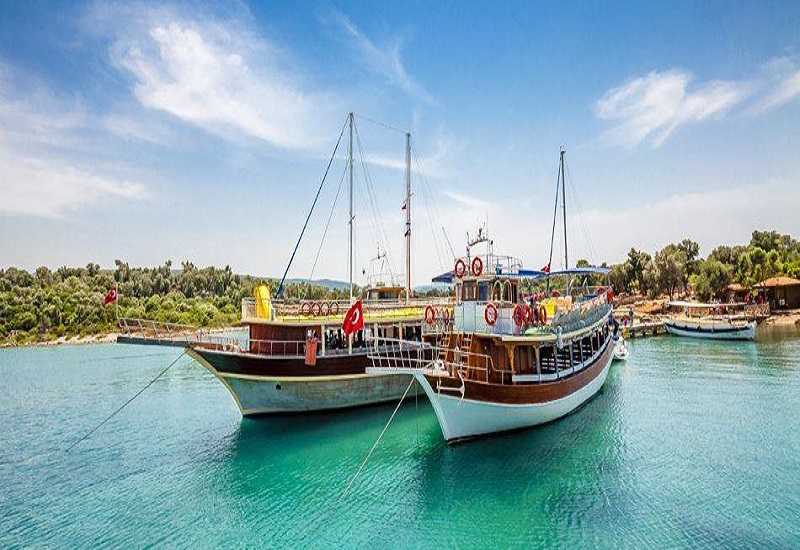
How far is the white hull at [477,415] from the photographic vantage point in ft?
48.9

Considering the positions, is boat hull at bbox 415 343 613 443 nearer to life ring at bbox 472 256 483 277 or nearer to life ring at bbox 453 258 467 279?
life ring at bbox 472 256 483 277

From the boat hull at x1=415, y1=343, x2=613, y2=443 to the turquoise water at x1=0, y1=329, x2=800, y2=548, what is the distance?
48cm

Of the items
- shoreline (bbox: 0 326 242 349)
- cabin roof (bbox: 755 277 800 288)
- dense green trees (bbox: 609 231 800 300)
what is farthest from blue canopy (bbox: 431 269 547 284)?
dense green trees (bbox: 609 231 800 300)

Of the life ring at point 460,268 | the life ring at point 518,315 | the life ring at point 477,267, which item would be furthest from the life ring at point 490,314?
the life ring at point 460,268

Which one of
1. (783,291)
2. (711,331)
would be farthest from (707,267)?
(711,331)

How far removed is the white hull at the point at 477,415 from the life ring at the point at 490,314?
9.66 ft

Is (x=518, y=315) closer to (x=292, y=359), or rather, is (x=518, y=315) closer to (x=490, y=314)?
(x=490, y=314)

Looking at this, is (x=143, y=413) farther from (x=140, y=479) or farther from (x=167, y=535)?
(x=167, y=535)

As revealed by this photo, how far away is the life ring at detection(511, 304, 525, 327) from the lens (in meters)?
15.8

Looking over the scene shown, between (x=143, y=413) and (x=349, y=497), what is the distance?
15.7m

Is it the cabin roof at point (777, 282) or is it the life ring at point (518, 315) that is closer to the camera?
the life ring at point (518, 315)

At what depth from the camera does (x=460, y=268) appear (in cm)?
1789

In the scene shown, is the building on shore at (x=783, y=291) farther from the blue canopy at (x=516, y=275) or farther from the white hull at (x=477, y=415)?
the white hull at (x=477, y=415)

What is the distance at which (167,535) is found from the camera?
→ 10.7 m
